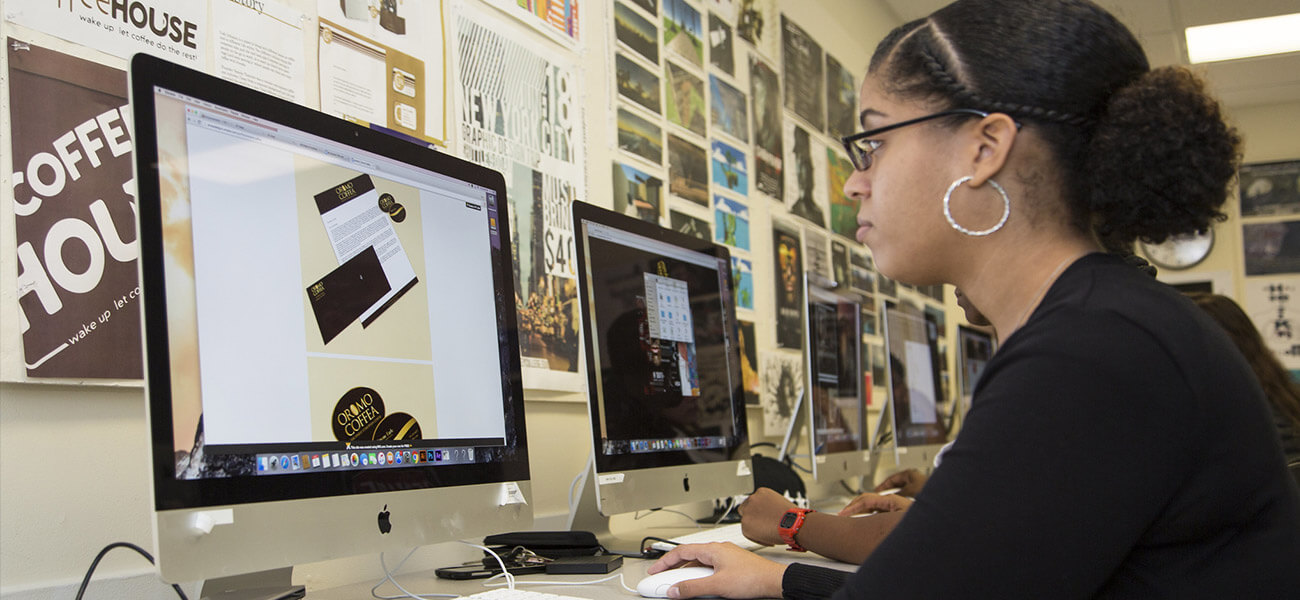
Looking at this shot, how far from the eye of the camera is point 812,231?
330 centimetres

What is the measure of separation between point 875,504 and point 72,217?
1461 millimetres

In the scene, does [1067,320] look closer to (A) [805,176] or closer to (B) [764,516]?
(B) [764,516]

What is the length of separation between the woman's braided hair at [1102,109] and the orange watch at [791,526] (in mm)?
699

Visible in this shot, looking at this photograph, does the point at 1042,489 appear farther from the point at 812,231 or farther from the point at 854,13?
the point at 854,13

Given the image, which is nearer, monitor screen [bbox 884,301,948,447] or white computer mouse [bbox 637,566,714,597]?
white computer mouse [bbox 637,566,714,597]

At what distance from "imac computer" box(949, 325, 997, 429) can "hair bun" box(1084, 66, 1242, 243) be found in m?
2.48

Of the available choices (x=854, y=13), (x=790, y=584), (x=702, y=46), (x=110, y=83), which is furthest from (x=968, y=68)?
(x=854, y=13)

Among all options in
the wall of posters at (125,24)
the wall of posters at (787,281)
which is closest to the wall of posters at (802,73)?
the wall of posters at (787,281)

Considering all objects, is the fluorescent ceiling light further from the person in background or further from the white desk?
the white desk

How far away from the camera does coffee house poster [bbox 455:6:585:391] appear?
1.77m

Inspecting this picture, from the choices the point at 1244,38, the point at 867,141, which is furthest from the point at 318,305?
the point at 1244,38

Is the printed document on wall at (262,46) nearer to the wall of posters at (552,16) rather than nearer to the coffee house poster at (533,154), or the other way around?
the coffee house poster at (533,154)

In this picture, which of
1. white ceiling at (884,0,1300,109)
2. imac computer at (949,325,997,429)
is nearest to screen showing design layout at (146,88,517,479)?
imac computer at (949,325,997,429)

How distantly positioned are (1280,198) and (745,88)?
16.1 ft
